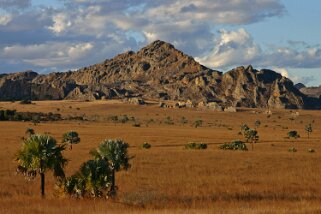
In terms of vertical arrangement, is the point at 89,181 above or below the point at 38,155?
below

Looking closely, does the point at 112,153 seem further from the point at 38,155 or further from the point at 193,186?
the point at 193,186

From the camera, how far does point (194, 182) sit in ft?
109

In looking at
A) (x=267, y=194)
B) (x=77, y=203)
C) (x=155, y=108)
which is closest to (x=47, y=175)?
(x=77, y=203)

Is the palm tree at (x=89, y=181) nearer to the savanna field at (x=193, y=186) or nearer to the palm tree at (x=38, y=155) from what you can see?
the savanna field at (x=193, y=186)

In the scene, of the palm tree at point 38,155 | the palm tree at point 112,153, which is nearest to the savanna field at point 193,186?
the palm tree at point 38,155

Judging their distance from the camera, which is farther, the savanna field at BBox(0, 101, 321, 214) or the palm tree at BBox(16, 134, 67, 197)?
the palm tree at BBox(16, 134, 67, 197)

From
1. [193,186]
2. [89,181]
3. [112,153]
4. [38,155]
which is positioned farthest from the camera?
[193,186]

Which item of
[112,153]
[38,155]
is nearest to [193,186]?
[112,153]

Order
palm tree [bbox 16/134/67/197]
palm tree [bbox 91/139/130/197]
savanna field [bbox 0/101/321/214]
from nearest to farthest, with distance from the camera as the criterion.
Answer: savanna field [bbox 0/101/321/214] < palm tree [bbox 16/134/67/197] < palm tree [bbox 91/139/130/197]

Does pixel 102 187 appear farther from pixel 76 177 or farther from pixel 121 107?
pixel 121 107

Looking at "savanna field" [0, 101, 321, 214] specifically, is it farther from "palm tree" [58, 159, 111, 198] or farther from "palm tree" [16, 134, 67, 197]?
"palm tree" [16, 134, 67, 197]

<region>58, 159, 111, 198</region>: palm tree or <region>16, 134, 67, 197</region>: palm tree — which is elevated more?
<region>16, 134, 67, 197</region>: palm tree

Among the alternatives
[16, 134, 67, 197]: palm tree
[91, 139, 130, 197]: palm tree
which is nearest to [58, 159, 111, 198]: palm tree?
[16, 134, 67, 197]: palm tree

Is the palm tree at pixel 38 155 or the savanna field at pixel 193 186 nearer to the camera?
the savanna field at pixel 193 186
